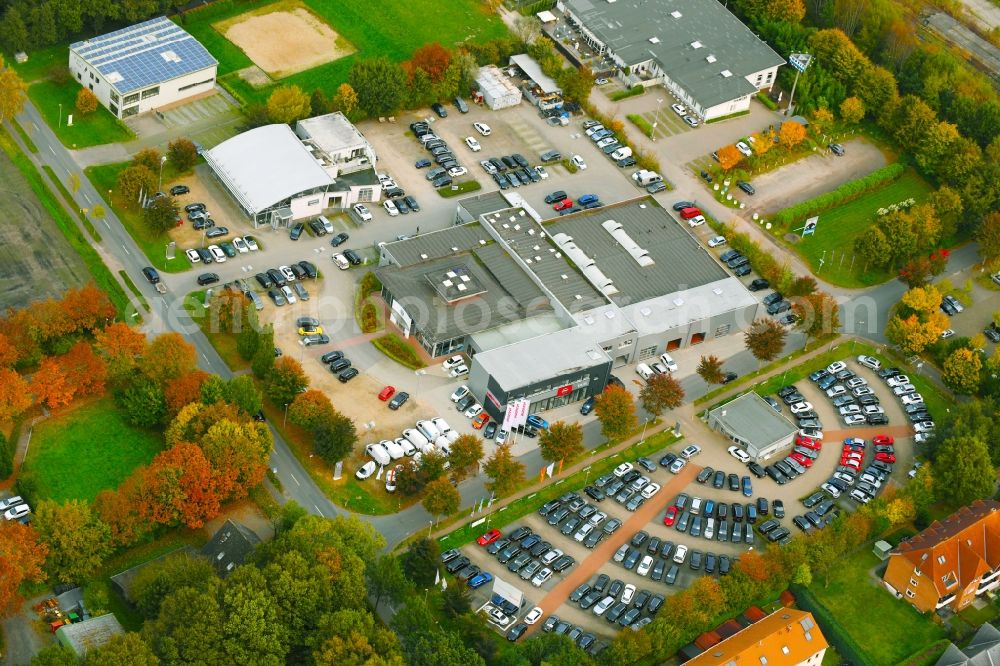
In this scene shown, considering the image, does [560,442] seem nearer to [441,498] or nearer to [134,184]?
[441,498]

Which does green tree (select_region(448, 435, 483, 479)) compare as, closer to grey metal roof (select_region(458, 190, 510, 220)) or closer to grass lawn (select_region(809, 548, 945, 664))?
grass lawn (select_region(809, 548, 945, 664))

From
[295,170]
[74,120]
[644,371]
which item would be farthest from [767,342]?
[74,120]

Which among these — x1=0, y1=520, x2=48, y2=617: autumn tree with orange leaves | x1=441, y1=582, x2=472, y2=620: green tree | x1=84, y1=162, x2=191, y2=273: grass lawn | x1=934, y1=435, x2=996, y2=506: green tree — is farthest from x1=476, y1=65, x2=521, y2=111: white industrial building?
x1=0, y1=520, x2=48, y2=617: autumn tree with orange leaves

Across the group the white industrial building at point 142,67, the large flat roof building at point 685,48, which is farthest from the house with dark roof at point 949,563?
the white industrial building at point 142,67

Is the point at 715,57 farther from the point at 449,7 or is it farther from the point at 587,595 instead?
the point at 587,595

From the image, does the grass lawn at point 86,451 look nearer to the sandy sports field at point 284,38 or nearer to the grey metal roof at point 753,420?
the grey metal roof at point 753,420

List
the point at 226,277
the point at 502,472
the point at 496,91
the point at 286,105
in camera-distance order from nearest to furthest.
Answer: the point at 502,472, the point at 226,277, the point at 286,105, the point at 496,91

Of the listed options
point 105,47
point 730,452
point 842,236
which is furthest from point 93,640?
point 842,236
